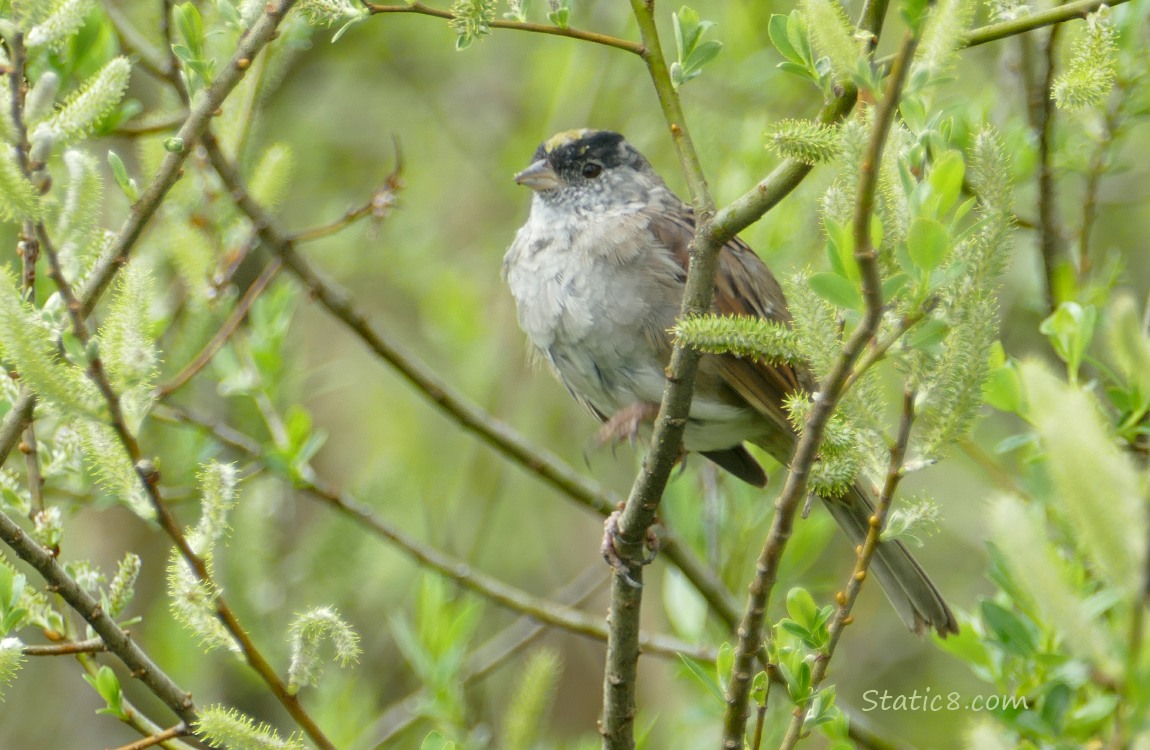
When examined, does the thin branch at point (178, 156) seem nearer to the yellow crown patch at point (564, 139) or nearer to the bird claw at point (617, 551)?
the bird claw at point (617, 551)

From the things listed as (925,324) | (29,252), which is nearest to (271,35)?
(29,252)

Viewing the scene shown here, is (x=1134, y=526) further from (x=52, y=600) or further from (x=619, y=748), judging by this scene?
(x=52, y=600)

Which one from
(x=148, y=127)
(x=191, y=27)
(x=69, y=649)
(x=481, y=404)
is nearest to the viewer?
(x=69, y=649)

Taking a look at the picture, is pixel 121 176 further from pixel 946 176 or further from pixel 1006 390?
pixel 1006 390

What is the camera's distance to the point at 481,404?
5.49m

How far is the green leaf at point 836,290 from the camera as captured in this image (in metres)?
1.62

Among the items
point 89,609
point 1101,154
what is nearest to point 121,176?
point 89,609

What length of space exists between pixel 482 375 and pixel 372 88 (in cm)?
232

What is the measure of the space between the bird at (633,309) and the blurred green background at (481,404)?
→ 0.80 feet

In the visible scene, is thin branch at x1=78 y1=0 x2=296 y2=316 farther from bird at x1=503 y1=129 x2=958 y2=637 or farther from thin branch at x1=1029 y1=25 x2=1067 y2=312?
thin branch at x1=1029 y1=25 x2=1067 y2=312

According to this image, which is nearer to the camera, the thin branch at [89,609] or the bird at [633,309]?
the thin branch at [89,609]

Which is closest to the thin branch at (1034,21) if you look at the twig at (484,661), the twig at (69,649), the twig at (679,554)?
the twig at (69,649)

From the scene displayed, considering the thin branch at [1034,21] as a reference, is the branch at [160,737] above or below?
below

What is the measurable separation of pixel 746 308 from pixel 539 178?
2.88 ft
